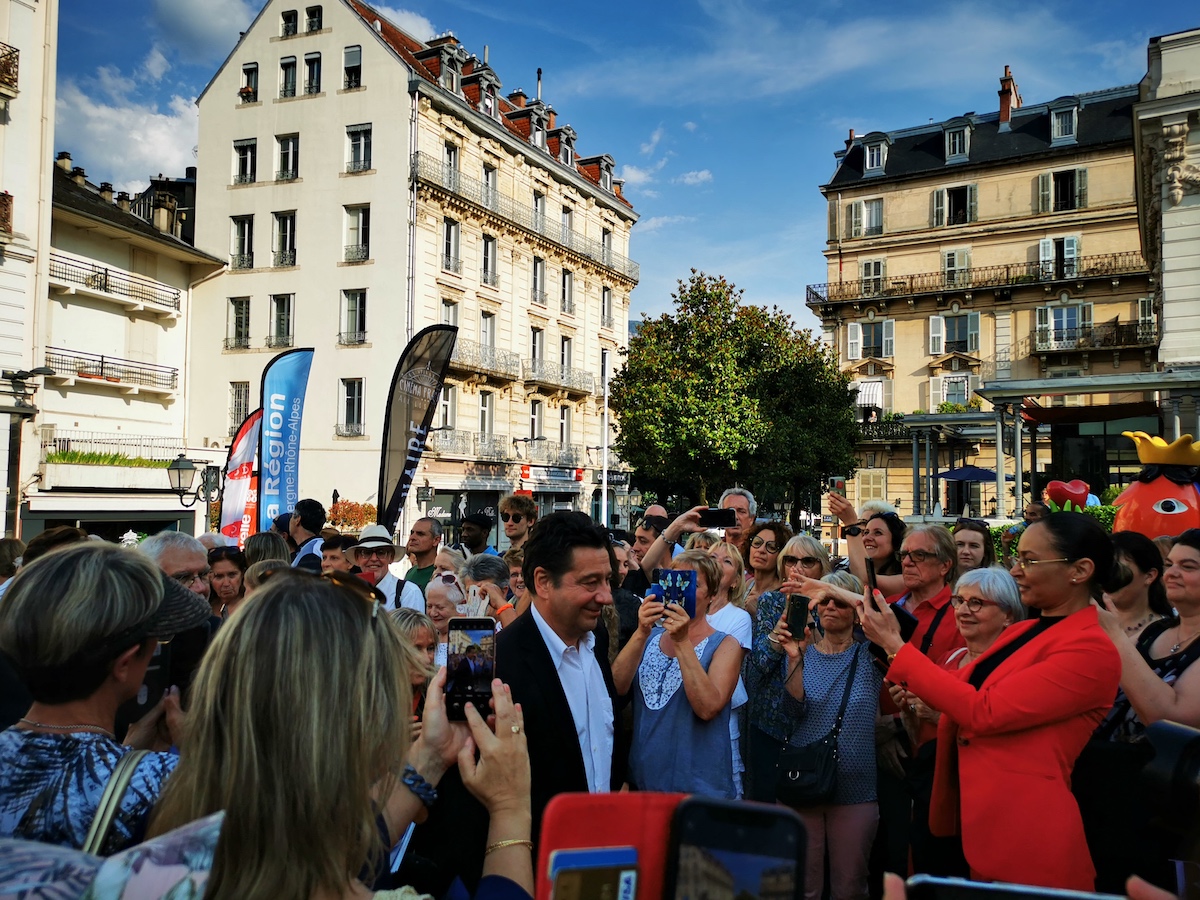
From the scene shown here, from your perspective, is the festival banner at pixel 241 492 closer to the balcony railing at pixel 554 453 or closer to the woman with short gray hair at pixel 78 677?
the woman with short gray hair at pixel 78 677

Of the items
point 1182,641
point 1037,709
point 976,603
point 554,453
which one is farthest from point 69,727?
point 554,453

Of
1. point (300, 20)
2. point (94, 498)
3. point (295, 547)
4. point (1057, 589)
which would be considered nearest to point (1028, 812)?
point (1057, 589)

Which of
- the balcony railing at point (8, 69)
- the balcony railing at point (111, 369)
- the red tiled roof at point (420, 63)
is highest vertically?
the red tiled roof at point (420, 63)

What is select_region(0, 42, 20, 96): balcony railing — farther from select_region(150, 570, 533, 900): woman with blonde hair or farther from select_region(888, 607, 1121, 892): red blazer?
select_region(888, 607, 1121, 892): red blazer

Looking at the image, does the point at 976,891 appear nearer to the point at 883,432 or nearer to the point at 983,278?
the point at 883,432

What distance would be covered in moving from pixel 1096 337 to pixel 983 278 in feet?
18.4

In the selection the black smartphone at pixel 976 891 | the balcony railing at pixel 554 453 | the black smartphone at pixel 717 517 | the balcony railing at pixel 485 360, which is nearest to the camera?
the black smartphone at pixel 976 891

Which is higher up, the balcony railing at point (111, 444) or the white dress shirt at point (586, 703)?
the balcony railing at point (111, 444)

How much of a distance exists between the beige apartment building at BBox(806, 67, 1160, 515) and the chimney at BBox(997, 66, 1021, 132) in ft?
0.23

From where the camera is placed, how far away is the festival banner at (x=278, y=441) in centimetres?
1123

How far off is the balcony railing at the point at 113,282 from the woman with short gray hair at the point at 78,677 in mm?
28961

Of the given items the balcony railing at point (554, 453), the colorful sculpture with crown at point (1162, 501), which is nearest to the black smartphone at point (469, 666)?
the colorful sculpture with crown at point (1162, 501)

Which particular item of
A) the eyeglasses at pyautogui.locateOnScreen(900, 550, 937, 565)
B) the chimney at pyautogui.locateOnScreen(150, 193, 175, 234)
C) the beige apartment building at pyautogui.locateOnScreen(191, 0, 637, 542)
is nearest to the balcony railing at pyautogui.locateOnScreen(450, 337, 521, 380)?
the beige apartment building at pyautogui.locateOnScreen(191, 0, 637, 542)

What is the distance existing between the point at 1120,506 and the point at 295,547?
29.0 feet
